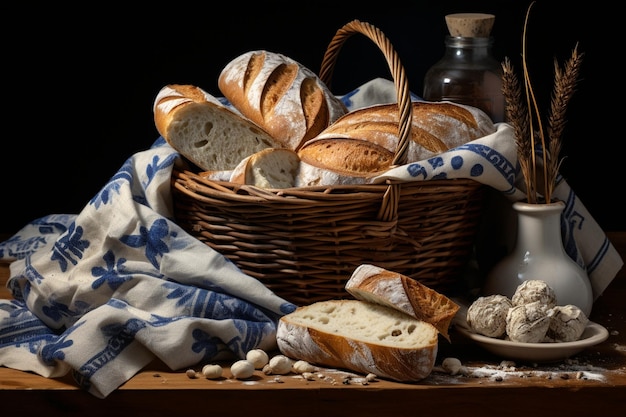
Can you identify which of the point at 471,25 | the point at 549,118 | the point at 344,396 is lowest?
Result: the point at 344,396

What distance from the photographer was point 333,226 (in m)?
1.71

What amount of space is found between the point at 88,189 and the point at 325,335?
4.10 feet

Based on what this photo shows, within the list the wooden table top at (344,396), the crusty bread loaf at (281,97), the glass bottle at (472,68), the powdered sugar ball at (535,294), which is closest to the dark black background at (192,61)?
the crusty bread loaf at (281,97)

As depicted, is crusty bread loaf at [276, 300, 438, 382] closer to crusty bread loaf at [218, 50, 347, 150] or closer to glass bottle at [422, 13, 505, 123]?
crusty bread loaf at [218, 50, 347, 150]

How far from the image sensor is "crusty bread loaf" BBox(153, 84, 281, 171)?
6.34 feet

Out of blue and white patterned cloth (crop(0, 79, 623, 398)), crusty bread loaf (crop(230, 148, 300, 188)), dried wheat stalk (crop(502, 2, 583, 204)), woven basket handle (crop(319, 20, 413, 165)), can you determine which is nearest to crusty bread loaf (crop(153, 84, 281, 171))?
blue and white patterned cloth (crop(0, 79, 623, 398))

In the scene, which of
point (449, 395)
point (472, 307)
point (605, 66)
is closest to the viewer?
point (449, 395)

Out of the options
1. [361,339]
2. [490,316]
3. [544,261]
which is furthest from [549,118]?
[361,339]

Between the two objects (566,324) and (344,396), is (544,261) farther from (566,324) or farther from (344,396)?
(344,396)

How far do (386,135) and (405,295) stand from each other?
1.18 ft

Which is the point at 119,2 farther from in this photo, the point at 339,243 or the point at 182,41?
the point at 339,243

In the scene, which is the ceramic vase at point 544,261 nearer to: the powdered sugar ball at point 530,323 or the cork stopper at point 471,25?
the powdered sugar ball at point 530,323

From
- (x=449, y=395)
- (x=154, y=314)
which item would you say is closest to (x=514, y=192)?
(x=449, y=395)

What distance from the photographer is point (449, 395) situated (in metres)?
1.51
